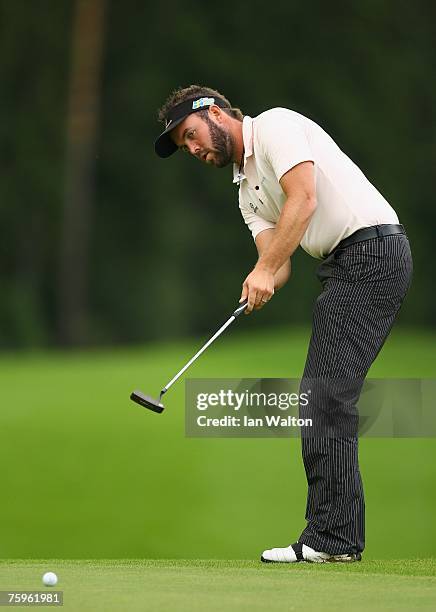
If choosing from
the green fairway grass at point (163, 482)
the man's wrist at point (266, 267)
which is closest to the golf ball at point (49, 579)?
the man's wrist at point (266, 267)

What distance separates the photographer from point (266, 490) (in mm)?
6746

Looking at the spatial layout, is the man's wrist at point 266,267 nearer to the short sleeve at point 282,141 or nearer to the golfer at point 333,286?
the golfer at point 333,286

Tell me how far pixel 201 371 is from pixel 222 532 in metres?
3.37

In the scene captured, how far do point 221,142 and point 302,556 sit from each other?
1.09 metres

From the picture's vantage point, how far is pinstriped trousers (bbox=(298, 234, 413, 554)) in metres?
3.45

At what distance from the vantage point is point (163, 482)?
6.96 meters

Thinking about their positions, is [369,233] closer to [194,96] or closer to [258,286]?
[258,286]

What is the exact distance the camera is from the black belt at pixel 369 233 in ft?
11.4

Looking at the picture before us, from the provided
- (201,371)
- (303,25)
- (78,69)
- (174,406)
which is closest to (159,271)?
(78,69)

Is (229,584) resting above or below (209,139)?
below

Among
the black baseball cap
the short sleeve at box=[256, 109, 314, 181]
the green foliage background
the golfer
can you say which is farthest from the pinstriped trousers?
the green foliage background

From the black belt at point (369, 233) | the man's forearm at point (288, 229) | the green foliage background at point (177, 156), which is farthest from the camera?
the green foliage background at point (177, 156)

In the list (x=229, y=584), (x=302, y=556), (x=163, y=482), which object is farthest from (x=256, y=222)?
(x=163, y=482)

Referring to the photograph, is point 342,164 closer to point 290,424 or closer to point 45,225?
point 290,424
